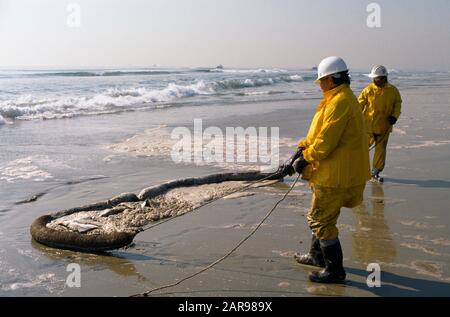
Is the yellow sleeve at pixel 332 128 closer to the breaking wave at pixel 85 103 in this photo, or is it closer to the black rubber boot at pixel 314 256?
the black rubber boot at pixel 314 256

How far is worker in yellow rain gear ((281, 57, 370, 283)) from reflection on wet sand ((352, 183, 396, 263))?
2.55 ft

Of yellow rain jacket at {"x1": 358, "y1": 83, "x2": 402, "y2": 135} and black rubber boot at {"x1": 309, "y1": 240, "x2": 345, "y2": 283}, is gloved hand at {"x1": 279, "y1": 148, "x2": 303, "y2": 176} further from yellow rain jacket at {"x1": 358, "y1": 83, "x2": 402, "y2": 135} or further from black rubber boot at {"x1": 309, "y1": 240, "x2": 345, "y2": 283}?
yellow rain jacket at {"x1": 358, "y1": 83, "x2": 402, "y2": 135}

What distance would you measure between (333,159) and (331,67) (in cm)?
81

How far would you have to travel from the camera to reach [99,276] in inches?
185

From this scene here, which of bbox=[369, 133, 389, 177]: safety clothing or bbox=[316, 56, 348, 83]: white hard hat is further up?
bbox=[316, 56, 348, 83]: white hard hat

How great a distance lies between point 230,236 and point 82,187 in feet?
11.0

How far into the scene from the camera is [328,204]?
4.40 metres

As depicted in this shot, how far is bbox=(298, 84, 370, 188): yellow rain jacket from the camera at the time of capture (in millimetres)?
4227

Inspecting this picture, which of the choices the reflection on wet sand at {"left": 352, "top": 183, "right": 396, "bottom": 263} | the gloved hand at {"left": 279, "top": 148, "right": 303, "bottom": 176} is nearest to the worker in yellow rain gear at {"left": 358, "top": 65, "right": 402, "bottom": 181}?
the reflection on wet sand at {"left": 352, "top": 183, "right": 396, "bottom": 263}

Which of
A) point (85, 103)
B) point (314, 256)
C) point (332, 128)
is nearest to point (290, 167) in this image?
point (332, 128)

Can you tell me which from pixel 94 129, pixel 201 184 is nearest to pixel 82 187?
pixel 201 184

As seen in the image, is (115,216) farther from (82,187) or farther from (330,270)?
(330,270)

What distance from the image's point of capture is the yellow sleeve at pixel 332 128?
4.21m

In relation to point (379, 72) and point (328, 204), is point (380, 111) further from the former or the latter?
point (328, 204)
